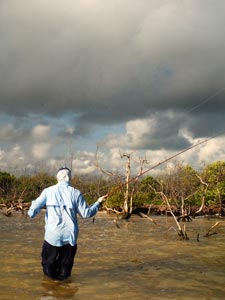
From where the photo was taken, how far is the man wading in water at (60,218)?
7352 millimetres

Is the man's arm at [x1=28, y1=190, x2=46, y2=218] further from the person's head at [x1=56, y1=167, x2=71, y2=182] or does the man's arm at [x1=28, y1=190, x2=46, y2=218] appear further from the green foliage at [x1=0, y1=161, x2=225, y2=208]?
the green foliage at [x1=0, y1=161, x2=225, y2=208]

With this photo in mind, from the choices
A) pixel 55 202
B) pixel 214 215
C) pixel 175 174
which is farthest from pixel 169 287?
pixel 175 174

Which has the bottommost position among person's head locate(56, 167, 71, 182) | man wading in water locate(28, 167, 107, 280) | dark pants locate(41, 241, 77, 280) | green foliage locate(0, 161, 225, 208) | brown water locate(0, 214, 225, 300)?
brown water locate(0, 214, 225, 300)

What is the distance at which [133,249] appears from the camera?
1288 centimetres

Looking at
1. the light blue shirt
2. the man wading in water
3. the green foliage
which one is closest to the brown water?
the man wading in water

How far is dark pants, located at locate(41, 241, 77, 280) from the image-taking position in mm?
7422

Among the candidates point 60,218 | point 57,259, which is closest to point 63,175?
point 60,218

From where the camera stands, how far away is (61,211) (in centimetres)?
741

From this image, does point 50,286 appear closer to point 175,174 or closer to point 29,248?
point 29,248

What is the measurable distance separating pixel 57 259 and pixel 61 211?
99 centimetres

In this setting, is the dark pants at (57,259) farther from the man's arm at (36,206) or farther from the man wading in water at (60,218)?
the man's arm at (36,206)

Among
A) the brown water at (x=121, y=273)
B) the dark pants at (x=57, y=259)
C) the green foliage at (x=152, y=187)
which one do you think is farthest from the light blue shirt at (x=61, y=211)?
the green foliage at (x=152, y=187)

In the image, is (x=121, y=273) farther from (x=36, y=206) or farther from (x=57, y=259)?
(x=36, y=206)

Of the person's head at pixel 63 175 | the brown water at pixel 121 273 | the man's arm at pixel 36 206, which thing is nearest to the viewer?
the brown water at pixel 121 273
